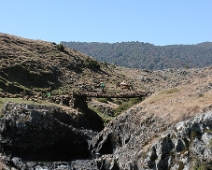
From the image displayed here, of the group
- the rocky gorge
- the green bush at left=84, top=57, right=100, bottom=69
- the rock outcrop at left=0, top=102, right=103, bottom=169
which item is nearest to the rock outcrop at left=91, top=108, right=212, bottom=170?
the rocky gorge

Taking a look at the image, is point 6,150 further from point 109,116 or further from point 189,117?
point 109,116

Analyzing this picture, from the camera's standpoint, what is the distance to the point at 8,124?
56.5 metres

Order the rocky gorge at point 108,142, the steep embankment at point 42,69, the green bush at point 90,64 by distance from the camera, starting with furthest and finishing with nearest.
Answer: the green bush at point 90,64, the steep embankment at point 42,69, the rocky gorge at point 108,142

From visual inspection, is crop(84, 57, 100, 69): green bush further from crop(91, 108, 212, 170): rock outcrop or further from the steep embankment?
crop(91, 108, 212, 170): rock outcrop

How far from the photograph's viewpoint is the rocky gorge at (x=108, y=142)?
1368 inches

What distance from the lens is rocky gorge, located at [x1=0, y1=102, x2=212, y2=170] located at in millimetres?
34750

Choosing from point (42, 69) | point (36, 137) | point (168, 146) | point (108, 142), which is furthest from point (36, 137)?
point (42, 69)

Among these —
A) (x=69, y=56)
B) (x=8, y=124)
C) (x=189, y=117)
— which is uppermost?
(x=69, y=56)

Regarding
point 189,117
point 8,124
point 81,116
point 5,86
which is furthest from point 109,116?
point 189,117

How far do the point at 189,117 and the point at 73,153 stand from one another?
2604 centimetres

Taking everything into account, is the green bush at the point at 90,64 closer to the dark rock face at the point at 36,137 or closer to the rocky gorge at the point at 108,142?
the rocky gorge at the point at 108,142

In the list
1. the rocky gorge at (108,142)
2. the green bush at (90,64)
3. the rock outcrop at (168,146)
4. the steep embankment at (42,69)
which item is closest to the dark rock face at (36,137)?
the rocky gorge at (108,142)

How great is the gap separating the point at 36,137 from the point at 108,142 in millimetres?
11566

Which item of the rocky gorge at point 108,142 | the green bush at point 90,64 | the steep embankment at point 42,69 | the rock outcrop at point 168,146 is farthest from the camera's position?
the green bush at point 90,64
